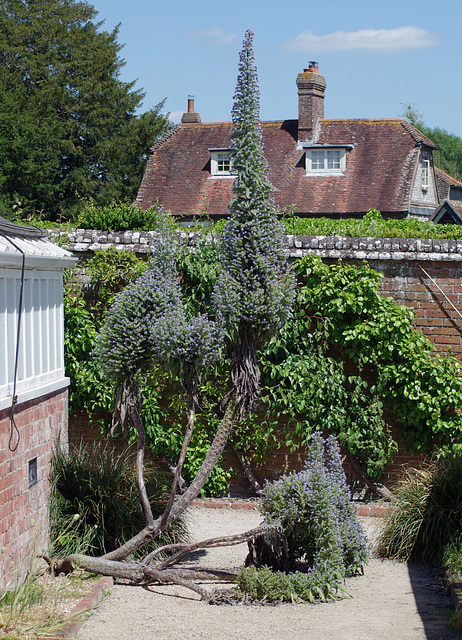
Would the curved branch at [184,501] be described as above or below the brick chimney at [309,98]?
below

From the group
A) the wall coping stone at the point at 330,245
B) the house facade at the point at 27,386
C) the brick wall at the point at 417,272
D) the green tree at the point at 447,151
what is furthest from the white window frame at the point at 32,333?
the green tree at the point at 447,151

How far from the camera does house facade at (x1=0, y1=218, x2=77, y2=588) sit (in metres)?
5.25

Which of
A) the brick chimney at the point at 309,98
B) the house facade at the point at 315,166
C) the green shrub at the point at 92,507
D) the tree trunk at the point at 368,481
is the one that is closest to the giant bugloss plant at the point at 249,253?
the green shrub at the point at 92,507

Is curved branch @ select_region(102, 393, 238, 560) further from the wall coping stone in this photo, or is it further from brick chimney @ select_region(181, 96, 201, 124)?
brick chimney @ select_region(181, 96, 201, 124)

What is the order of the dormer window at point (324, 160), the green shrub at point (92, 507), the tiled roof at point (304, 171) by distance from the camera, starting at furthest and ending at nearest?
1. the dormer window at point (324, 160)
2. the tiled roof at point (304, 171)
3. the green shrub at point (92, 507)

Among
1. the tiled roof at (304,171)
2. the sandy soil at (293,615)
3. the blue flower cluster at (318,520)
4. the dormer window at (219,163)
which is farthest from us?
the dormer window at (219,163)

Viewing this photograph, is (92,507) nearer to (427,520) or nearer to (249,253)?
(249,253)

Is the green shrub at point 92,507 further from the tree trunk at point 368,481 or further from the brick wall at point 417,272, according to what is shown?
the brick wall at point 417,272

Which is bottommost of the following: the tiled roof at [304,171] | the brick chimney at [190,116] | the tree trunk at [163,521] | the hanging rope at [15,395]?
the tree trunk at [163,521]

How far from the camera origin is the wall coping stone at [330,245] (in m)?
7.95

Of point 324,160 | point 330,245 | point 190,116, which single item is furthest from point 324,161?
point 330,245

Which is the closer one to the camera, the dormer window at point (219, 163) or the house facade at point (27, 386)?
the house facade at point (27, 386)

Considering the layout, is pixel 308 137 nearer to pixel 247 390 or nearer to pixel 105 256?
pixel 105 256

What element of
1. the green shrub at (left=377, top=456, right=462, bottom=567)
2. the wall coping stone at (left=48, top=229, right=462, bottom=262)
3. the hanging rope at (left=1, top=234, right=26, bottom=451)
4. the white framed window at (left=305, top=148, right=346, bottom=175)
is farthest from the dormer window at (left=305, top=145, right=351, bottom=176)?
the hanging rope at (left=1, top=234, right=26, bottom=451)
